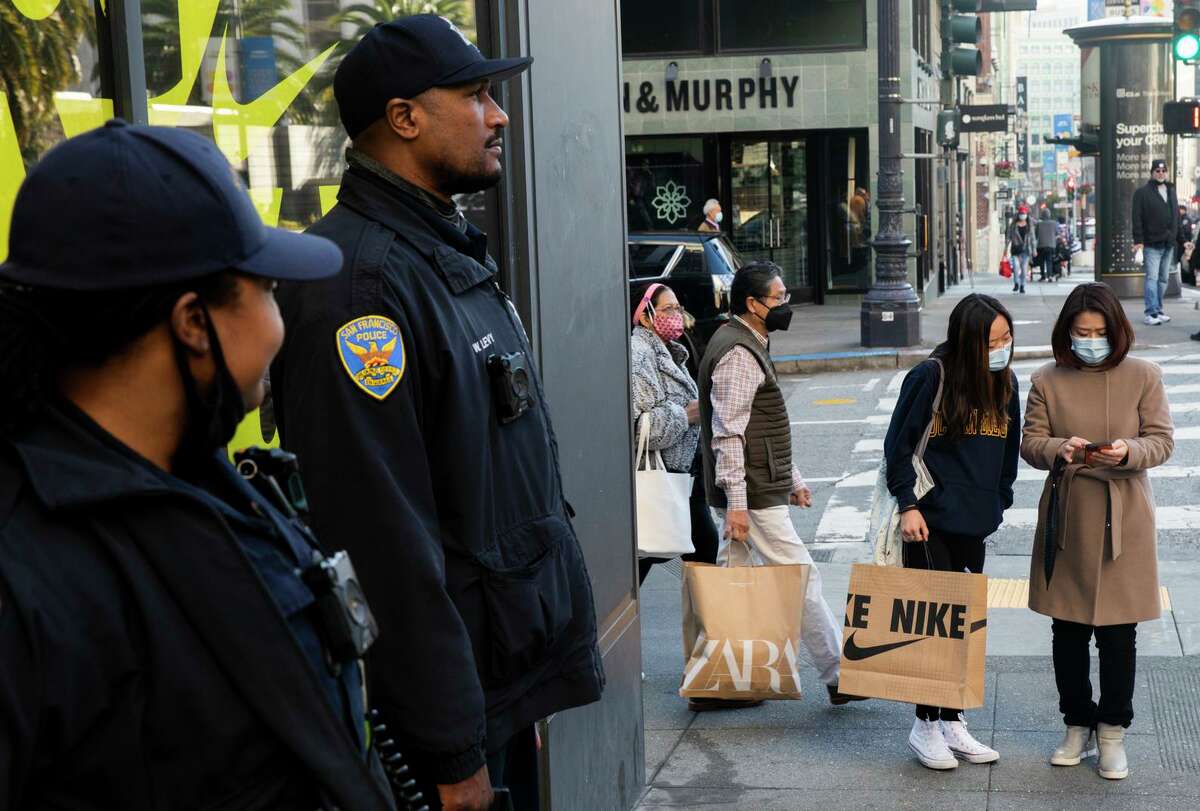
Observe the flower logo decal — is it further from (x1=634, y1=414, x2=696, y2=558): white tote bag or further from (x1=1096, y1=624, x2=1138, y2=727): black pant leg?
(x1=1096, y1=624, x2=1138, y2=727): black pant leg

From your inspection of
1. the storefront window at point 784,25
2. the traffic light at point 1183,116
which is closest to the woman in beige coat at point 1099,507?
the traffic light at point 1183,116

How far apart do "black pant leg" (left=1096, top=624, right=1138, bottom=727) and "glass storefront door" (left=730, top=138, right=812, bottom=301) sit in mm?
21062

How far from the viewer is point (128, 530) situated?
165 centimetres

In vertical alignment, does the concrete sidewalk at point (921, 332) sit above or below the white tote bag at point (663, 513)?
below

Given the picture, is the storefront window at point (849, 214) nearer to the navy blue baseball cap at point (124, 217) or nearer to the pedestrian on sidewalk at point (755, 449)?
the pedestrian on sidewalk at point (755, 449)

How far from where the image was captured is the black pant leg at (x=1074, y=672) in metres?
5.55

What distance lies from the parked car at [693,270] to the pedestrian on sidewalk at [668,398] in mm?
9857

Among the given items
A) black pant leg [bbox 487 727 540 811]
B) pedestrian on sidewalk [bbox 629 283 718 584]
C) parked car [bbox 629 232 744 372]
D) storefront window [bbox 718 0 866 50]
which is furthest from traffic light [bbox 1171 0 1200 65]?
black pant leg [bbox 487 727 540 811]

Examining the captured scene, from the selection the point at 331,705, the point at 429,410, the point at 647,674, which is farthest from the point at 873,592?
the point at 331,705

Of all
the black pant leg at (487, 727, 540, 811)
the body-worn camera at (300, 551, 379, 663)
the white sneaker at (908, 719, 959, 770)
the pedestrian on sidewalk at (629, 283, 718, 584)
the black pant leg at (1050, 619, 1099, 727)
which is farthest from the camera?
the pedestrian on sidewalk at (629, 283, 718, 584)

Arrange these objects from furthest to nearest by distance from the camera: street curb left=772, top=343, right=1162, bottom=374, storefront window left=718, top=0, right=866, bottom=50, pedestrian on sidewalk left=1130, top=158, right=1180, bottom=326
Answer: storefront window left=718, top=0, right=866, bottom=50 → pedestrian on sidewalk left=1130, top=158, right=1180, bottom=326 → street curb left=772, top=343, right=1162, bottom=374

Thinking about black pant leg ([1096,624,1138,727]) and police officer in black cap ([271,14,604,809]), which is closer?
police officer in black cap ([271,14,604,809])

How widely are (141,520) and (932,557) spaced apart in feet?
14.7

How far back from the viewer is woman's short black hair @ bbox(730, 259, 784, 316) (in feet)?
21.3
